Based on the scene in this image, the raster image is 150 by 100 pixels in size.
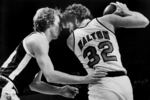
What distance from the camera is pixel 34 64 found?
11.9 feet

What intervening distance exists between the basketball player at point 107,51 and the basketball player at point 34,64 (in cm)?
13

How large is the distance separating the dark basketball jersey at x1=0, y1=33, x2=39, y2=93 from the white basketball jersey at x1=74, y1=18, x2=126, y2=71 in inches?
17.4

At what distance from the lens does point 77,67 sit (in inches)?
188

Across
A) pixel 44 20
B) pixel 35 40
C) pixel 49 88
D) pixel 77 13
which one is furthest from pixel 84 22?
pixel 49 88

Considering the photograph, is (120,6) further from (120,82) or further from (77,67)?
(77,67)

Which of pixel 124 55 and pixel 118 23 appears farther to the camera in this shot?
pixel 124 55

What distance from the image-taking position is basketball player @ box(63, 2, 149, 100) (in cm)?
354

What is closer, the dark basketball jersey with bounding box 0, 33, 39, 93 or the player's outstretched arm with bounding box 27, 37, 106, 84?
the player's outstretched arm with bounding box 27, 37, 106, 84

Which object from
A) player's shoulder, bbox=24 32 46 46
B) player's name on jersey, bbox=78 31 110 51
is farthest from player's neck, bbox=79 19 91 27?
player's shoulder, bbox=24 32 46 46

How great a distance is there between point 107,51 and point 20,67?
0.72 metres

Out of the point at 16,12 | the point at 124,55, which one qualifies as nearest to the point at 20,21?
the point at 16,12

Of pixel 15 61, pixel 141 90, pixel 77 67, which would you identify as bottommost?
pixel 141 90

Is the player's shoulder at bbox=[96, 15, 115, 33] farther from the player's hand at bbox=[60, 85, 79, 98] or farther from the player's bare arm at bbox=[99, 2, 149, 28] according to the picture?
the player's hand at bbox=[60, 85, 79, 98]

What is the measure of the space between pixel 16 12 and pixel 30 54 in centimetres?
231
